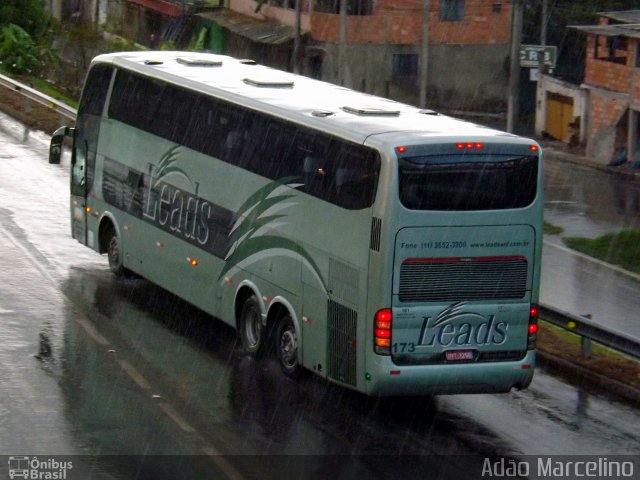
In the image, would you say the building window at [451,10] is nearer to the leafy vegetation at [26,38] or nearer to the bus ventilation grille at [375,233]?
the leafy vegetation at [26,38]

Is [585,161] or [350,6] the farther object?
[350,6]

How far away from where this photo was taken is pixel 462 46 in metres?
58.1

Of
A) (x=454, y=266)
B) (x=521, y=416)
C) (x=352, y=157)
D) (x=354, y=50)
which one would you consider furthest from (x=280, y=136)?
(x=354, y=50)

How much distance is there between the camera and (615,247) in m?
27.9

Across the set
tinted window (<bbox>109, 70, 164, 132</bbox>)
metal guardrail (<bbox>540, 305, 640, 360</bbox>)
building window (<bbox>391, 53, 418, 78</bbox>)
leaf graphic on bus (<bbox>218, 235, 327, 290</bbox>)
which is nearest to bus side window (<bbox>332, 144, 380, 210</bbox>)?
leaf graphic on bus (<bbox>218, 235, 327, 290</bbox>)

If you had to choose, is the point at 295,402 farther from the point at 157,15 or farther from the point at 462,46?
the point at 157,15

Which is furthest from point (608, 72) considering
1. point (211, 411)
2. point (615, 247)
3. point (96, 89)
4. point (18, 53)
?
point (211, 411)

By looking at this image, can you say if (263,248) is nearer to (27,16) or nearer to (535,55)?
(535,55)

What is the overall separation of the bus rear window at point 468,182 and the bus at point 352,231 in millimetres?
14

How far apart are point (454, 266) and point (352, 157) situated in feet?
5.18

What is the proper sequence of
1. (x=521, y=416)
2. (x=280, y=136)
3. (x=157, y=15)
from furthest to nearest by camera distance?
(x=157, y=15) < (x=280, y=136) < (x=521, y=416)

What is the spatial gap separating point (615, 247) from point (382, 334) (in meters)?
16.5

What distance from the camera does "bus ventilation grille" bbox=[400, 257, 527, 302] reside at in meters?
12.5

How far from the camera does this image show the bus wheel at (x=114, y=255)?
18.9 metres
